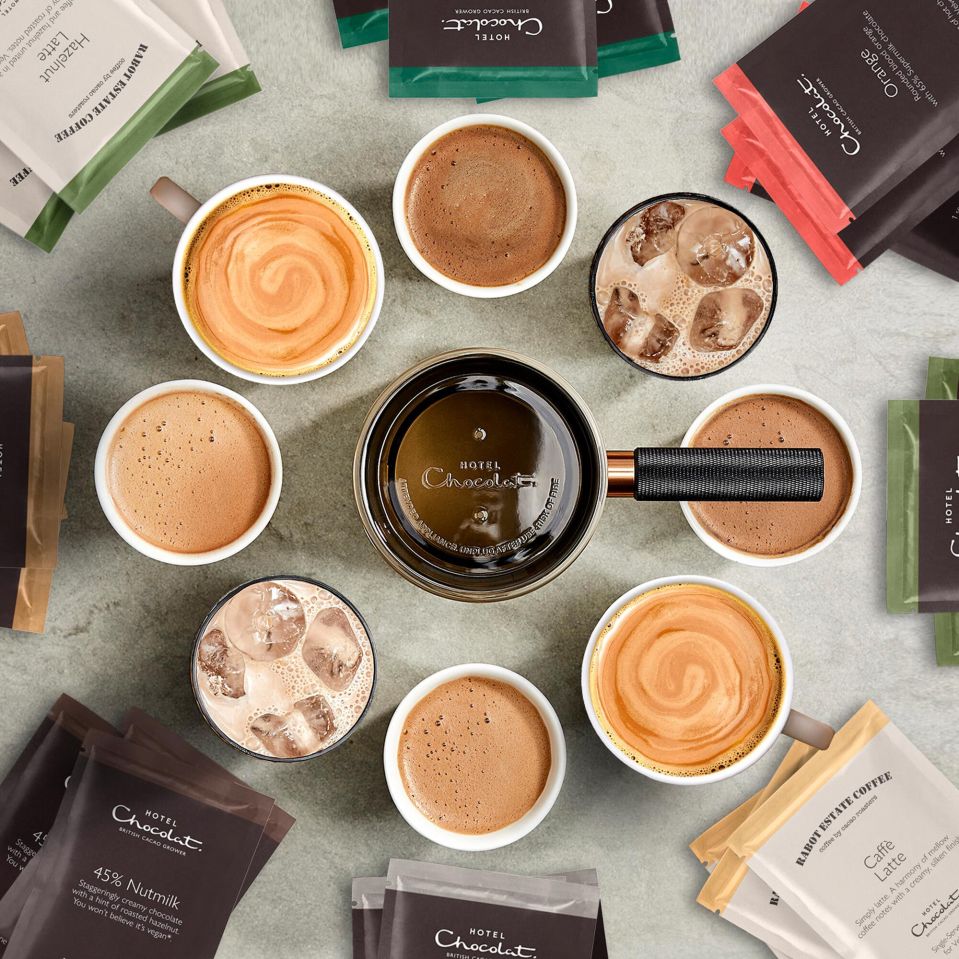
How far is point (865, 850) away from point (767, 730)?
272mm

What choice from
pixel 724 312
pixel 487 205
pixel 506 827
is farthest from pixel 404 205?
pixel 506 827

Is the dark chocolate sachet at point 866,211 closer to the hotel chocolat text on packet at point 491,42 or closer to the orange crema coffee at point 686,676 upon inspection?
the hotel chocolat text on packet at point 491,42

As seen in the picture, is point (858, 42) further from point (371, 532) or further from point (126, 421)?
point (126, 421)

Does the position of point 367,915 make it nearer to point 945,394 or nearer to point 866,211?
point 945,394

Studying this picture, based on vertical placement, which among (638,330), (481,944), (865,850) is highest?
(638,330)

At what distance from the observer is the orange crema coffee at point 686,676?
118 cm

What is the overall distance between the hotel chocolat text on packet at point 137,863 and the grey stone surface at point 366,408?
6cm

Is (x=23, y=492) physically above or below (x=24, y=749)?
above

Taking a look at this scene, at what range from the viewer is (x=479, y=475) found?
3.24 ft

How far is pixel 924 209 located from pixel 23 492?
4.53 feet

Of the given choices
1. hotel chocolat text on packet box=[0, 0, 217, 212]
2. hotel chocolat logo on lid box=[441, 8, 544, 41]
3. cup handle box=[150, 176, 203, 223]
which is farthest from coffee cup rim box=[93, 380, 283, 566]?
hotel chocolat logo on lid box=[441, 8, 544, 41]

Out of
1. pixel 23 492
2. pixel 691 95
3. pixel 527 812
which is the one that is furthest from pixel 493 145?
pixel 527 812

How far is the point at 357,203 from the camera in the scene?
1221 mm

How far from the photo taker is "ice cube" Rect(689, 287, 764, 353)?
1.17 m
